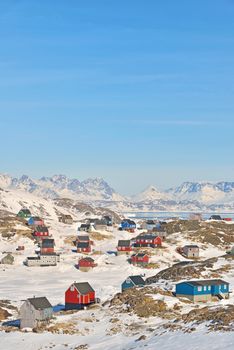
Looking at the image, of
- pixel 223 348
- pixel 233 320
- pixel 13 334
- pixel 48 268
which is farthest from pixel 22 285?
pixel 223 348

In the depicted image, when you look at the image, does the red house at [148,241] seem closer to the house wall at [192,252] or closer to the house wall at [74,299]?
the house wall at [192,252]

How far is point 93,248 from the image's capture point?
15500cm

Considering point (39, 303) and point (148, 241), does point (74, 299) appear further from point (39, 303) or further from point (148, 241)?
point (148, 241)

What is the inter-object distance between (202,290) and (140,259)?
52020 mm

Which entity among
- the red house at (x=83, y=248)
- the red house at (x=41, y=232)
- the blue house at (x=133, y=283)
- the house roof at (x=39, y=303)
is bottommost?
the blue house at (x=133, y=283)

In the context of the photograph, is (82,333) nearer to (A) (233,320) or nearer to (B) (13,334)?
(B) (13,334)

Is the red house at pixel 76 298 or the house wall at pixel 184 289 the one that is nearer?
the house wall at pixel 184 289

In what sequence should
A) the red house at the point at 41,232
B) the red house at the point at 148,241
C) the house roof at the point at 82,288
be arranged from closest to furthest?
the house roof at the point at 82,288 < the red house at the point at 148,241 < the red house at the point at 41,232

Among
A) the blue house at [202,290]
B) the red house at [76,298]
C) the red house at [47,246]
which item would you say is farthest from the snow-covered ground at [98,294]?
the red house at [47,246]

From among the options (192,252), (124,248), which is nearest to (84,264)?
(124,248)

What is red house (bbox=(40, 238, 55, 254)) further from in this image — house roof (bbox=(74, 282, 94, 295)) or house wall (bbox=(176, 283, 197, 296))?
house wall (bbox=(176, 283, 197, 296))

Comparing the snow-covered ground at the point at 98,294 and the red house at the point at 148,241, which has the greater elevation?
the red house at the point at 148,241

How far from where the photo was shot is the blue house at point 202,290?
3150 inches

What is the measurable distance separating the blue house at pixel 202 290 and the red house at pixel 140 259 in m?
49.6
